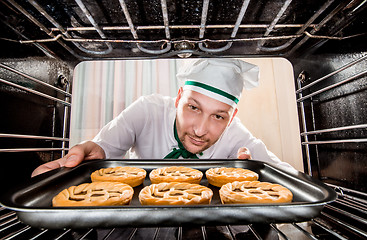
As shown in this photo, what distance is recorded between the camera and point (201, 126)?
142cm

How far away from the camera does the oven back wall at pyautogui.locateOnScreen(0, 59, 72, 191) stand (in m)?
0.73

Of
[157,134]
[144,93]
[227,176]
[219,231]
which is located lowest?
[219,231]

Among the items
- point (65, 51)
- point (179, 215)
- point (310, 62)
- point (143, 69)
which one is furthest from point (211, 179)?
point (143, 69)

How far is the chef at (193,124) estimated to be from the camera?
143 cm

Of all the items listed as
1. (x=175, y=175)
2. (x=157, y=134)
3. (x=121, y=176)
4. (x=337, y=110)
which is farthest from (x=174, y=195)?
(x=157, y=134)

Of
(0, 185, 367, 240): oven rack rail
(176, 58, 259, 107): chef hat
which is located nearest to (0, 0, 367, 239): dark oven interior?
(0, 185, 367, 240): oven rack rail

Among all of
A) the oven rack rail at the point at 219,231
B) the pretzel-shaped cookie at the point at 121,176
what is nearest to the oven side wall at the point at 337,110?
the oven rack rail at the point at 219,231

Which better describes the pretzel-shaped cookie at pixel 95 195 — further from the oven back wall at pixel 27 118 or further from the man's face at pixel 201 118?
the man's face at pixel 201 118

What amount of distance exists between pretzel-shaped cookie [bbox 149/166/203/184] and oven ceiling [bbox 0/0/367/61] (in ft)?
1.87

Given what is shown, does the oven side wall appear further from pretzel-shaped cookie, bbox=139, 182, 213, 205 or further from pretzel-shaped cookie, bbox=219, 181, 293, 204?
pretzel-shaped cookie, bbox=139, 182, 213, 205

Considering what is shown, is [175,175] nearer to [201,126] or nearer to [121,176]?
[121,176]

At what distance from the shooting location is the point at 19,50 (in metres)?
0.78

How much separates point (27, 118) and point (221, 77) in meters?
1.14

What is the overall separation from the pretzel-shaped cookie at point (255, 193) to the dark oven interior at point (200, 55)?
0.28ft
